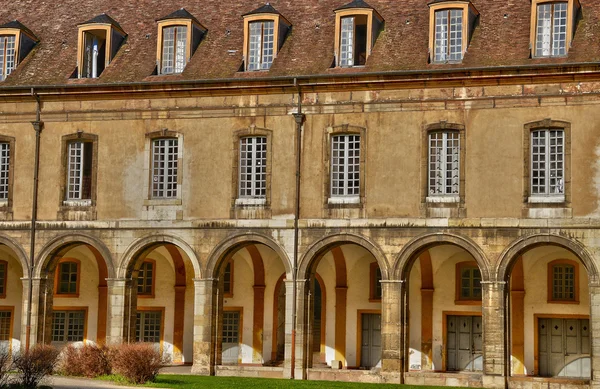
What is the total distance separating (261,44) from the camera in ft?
101

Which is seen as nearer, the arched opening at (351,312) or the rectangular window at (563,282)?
the rectangular window at (563,282)

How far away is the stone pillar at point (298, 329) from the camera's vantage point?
1134 inches

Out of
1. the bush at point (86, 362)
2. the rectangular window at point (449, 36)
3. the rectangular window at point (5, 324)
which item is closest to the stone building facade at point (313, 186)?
the rectangular window at point (449, 36)

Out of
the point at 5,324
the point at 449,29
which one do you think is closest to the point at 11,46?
the point at 5,324

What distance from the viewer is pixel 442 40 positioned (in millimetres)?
29078

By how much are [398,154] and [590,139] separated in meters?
4.84

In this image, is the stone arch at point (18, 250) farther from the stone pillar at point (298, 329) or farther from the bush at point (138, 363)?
the stone pillar at point (298, 329)

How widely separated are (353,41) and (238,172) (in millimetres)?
4701

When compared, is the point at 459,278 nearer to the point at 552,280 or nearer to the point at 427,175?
the point at 552,280

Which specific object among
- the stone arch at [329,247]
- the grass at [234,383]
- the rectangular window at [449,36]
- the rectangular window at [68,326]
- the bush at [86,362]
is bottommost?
the grass at [234,383]

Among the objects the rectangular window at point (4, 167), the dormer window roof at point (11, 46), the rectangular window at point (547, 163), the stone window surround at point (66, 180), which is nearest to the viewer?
the rectangular window at point (547, 163)

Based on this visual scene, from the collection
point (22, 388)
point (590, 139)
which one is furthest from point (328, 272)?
point (22, 388)

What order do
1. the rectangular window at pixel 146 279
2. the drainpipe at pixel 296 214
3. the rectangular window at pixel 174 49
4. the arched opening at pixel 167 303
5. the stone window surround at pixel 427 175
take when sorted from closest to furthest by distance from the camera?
the stone window surround at pixel 427 175 < the drainpipe at pixel 296 214 < the rectangular window at pixel 174 49 < the arched opening at pixel 167 303 < the rectangular window at pixel 146 279

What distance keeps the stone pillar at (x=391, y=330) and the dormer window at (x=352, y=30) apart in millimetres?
6138
